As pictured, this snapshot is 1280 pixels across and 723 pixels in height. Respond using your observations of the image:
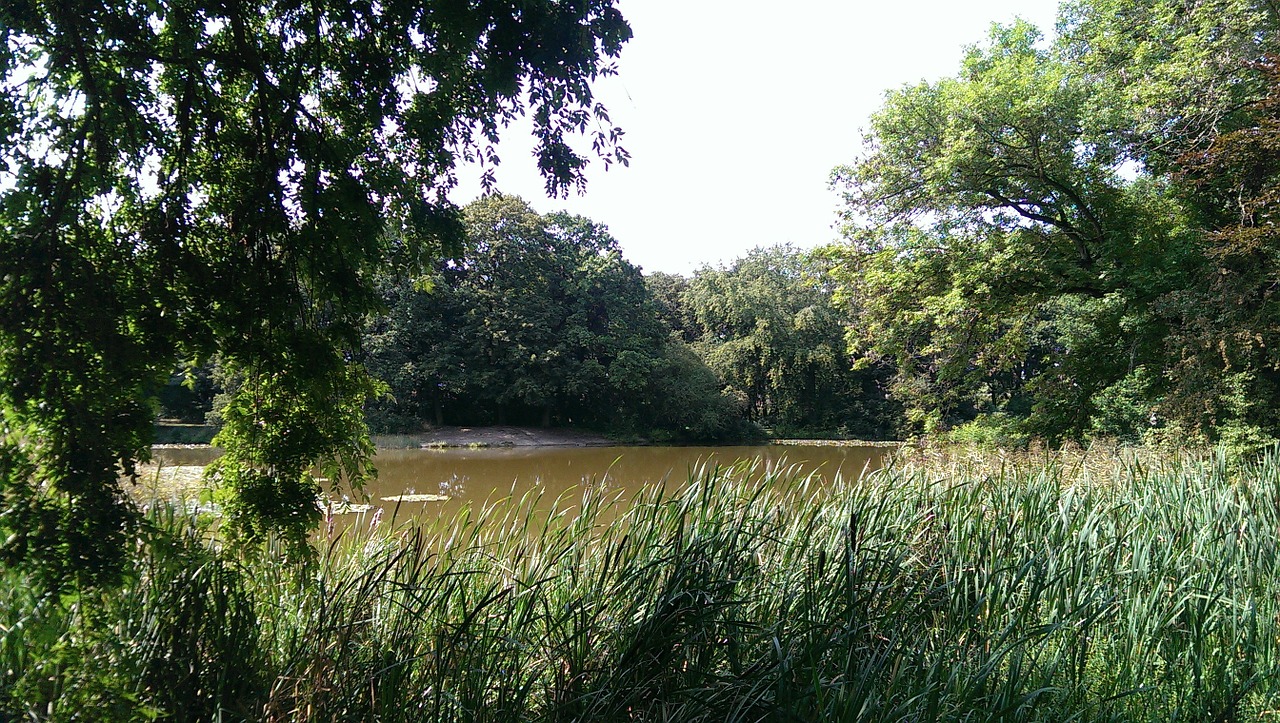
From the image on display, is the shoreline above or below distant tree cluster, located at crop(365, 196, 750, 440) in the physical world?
below

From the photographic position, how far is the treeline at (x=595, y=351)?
28.3 meters

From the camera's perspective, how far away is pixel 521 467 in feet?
59.5

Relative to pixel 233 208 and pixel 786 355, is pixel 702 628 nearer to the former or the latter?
→ pixel 233 208

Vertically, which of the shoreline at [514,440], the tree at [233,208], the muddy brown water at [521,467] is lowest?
the muddy brown water at [521,467]

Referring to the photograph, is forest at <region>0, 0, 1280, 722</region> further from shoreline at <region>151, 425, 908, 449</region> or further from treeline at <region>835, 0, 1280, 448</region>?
shoreline at <region>151, 425, 908, 449</region>

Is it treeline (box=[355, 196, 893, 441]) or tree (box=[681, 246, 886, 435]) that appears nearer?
treeline (box=[355, 196, 893, 441])

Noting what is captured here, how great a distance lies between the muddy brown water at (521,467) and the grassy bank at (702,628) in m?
5.47

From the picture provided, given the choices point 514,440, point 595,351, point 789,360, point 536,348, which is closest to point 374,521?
point 514,440

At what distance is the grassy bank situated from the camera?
8.02ft

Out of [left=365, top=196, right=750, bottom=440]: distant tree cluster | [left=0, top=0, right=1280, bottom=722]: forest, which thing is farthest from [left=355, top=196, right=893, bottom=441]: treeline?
[left=0, top=0, right=1280, bottom=722]: forest

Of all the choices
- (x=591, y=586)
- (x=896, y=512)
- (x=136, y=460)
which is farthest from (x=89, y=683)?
(x=896, y=512)

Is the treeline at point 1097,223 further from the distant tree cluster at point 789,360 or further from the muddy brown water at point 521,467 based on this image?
the distant tree cluster at point 789,360

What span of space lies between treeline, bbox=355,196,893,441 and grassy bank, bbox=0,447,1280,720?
24056 mm

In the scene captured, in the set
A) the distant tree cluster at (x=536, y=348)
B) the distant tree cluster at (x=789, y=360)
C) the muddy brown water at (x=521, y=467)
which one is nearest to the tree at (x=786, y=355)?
the distant tree cluster at (x=789, y=360)
